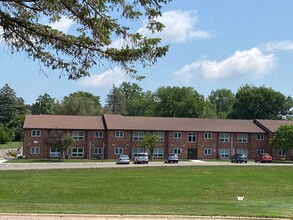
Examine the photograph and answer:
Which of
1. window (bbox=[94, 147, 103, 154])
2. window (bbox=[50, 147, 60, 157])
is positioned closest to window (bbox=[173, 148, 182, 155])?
window (bbox=[94, 147, 103, 154])

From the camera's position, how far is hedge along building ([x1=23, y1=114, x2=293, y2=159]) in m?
67.6

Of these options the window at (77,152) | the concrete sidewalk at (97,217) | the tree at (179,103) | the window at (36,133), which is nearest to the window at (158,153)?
the window at (77,152)

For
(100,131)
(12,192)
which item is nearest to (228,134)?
(100,131)

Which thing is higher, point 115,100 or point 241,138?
point 115,100

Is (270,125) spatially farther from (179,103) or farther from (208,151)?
(179,103)

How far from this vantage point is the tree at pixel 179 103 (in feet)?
378

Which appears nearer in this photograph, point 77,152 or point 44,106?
point 77,152

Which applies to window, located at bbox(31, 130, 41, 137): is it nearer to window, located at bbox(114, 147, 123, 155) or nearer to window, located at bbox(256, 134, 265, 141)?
window, located at bbox(114, 147, 123, 155)

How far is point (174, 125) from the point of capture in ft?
242

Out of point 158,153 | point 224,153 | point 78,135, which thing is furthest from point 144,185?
point 224,153

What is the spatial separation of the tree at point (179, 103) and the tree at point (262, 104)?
32.6ft

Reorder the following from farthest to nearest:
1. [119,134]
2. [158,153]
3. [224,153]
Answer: [224,153], [158,153], [119,134]

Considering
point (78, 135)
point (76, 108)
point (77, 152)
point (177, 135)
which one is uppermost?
point (76, 108)

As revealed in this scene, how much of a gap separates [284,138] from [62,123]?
107ft
